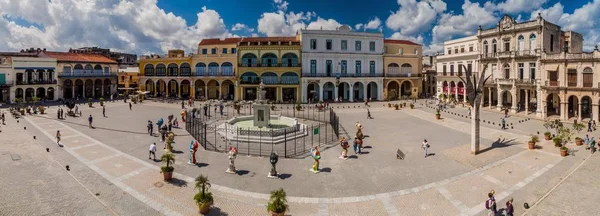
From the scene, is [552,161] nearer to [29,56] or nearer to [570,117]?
[570,117]

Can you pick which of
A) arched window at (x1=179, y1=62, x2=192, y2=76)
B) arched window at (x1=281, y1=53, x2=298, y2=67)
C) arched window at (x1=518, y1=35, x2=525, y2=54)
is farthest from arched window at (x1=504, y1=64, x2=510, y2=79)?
arched window at (x1=179, y1=62, x2=192, y2=76)

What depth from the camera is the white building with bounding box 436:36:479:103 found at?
5475cm

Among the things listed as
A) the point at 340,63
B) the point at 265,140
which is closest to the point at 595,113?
the point at 265,140

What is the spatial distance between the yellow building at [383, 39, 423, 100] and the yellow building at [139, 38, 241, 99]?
91.9 feet

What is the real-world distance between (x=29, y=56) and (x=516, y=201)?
7193 cm

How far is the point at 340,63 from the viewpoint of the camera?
202 feet

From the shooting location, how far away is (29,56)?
5962cm

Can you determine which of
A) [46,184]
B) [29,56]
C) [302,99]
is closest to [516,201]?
[46,184]

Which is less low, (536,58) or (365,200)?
(536,58)

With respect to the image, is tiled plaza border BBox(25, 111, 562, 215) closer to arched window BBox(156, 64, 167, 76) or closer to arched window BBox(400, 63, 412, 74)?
arched window BBox(400, 63, 412, 74)

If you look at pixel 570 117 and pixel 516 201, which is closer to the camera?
pixel 516 201

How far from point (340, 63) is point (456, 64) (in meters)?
19.0

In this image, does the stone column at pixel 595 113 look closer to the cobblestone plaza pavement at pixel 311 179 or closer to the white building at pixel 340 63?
the cobblestone plaza pavement at pixel 311 179

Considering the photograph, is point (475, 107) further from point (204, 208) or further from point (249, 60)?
point (249, 60)
